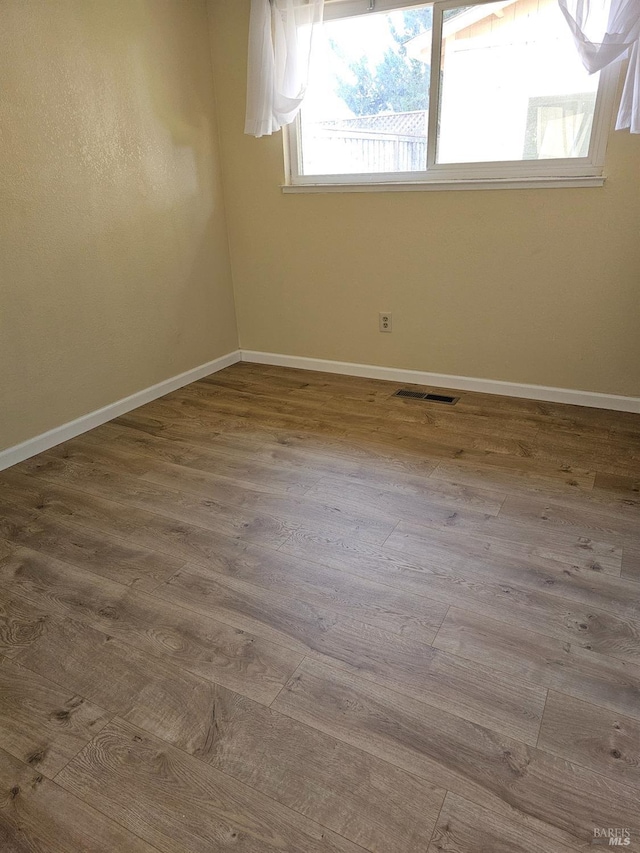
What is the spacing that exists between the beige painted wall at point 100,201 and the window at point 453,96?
75cm

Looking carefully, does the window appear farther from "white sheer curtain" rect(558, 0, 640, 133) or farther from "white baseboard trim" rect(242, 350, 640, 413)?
"white baseboard trim" rect(242, 350, 640, 413)

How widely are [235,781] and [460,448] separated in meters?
1.68

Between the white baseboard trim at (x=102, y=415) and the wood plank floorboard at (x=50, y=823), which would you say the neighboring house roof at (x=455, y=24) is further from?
the wood plank floorboard at (x=50, y=823)

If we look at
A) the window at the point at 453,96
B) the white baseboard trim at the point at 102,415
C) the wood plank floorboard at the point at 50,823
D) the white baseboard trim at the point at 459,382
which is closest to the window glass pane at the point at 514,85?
the window at the point at 453,96

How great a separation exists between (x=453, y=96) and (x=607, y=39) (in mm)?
719

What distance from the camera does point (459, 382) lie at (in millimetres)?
3100

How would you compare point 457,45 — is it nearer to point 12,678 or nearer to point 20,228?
point 20,228

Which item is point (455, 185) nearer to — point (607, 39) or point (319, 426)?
A: point (607, 39)

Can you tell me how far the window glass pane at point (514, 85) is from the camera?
2396 mm

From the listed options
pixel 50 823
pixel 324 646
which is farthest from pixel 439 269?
pixel 50 823

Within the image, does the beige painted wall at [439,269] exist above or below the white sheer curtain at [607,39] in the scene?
below

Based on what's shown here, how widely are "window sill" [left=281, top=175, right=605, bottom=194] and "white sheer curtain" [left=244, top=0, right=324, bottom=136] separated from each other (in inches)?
14.7

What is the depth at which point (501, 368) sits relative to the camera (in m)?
2.97

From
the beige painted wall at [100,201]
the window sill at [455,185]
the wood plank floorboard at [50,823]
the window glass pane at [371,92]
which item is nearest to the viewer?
the wood plank floorboard at [50,823]
